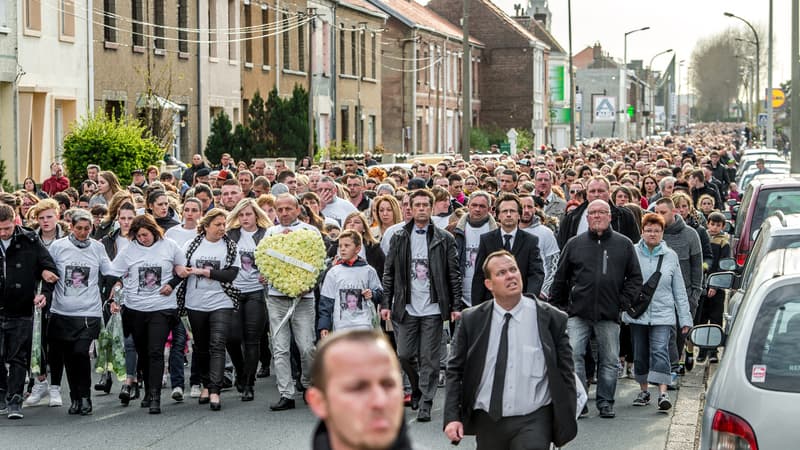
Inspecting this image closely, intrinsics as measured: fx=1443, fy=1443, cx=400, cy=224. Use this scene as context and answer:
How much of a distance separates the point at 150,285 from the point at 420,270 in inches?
89.0

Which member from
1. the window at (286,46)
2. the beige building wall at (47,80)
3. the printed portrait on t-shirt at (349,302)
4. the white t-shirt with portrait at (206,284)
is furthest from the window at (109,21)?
the printed portrait on t-shirt at (349,302)

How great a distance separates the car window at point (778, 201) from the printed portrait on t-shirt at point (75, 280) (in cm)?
654

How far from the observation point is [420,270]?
11.7 metres

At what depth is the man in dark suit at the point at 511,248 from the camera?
458 inches

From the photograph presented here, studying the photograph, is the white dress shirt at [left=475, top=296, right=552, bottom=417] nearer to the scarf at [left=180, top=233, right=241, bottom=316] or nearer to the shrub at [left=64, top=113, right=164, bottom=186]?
the scarf at [left=180, top=233, right=241, bottom=316]

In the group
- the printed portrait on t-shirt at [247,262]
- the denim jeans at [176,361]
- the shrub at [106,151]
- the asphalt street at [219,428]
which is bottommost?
the asphalt street at [219,428]

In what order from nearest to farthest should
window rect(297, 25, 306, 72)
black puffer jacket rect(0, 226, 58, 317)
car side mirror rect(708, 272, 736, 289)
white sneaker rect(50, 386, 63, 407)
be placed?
car side mirror rect(708, 272, 736, 289), black puffer jacket rect(0, 226, 58, 317), white sneaker rect(50, 386, 63, 407), window rect(297, 25, 306, 72)

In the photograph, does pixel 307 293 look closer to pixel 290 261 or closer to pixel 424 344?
pixel 290 261

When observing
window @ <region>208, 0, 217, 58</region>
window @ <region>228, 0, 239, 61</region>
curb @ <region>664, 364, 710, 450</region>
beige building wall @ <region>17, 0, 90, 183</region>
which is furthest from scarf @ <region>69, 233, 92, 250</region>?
window @ <region>228, 0, 239, 61</region>

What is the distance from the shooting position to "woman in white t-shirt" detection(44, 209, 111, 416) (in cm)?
1195

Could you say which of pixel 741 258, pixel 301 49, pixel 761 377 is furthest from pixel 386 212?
pixel 301 49

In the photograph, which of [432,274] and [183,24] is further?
[183,24]

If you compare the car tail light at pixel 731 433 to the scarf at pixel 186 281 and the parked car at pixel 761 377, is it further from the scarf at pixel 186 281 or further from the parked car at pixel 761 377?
the scarf at pixel 186 281

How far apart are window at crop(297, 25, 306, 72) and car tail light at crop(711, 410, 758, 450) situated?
43686 millimetres
